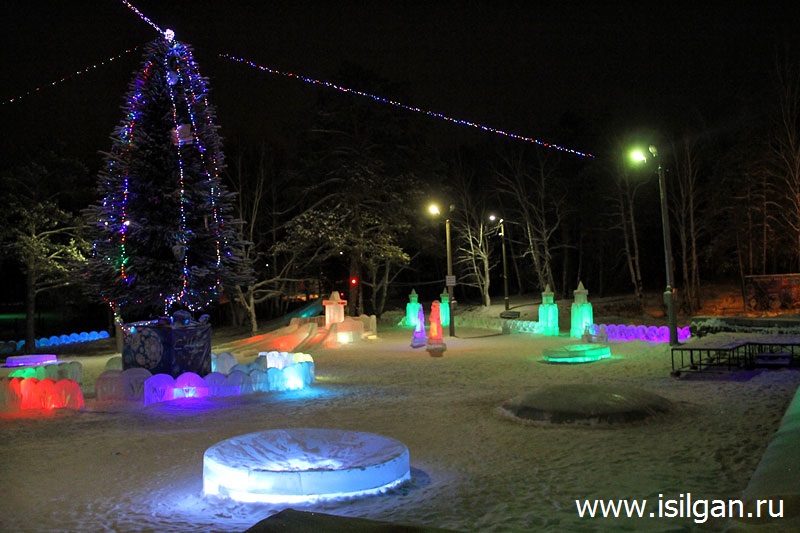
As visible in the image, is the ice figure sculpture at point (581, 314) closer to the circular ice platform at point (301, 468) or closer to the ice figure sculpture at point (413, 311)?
the ice figure sculpture at point (413, 311)

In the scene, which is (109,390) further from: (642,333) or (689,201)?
(689,201)

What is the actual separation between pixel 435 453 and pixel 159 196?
27.7 feet

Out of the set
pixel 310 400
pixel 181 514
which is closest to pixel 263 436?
pixel 181 514

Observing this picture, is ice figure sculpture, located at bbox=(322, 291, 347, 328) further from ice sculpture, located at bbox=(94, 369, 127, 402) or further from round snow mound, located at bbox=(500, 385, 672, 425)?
round snow mound, located at bbox=(500, 385, 672, 425)

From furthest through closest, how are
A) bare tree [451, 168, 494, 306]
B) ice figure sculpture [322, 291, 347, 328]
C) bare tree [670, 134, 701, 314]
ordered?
bare tree [451, 168, 494, 306]
bare tree [670, 134, 701, 314]
ice figure sculpture [322, 291, 347, 328]

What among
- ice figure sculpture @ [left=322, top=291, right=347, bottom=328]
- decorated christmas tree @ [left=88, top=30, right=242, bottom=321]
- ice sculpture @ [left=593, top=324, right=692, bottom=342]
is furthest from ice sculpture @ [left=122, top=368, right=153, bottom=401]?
ice figure sculpture @ [left=322, top=291, right=347, bottom=328]

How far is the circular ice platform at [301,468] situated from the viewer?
640cm

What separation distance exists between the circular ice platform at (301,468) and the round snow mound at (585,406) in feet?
10.0

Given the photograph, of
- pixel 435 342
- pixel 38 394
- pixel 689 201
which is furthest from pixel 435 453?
pixel 689 201

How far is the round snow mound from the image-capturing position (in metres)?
9.30

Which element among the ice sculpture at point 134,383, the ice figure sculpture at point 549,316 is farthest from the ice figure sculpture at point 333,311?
the ice sculpture at point 134,383

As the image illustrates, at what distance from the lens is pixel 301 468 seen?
677cm

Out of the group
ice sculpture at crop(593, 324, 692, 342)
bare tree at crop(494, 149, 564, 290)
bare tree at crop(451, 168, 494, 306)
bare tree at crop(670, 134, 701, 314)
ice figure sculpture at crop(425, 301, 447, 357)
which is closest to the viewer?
ice sculpture at crop(593, 324, 692, 342)

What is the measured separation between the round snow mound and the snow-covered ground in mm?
212
